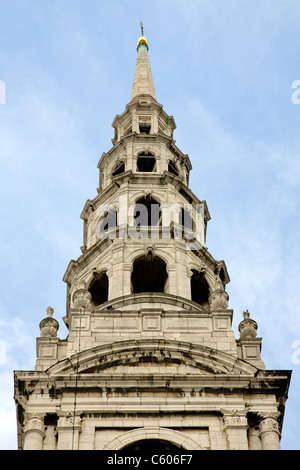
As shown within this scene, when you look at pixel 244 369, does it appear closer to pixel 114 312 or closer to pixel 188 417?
pixel 188 417

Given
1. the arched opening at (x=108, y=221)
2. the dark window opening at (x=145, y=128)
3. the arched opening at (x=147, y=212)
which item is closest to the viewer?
the arched opening at (x=147, y=212)

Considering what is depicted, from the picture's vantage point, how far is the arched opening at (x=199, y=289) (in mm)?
47406

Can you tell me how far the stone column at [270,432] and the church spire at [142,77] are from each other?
1075 inches

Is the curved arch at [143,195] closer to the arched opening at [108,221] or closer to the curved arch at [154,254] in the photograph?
the arched opening at [108,221]

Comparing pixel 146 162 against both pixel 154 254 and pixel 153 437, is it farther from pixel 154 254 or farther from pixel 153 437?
pixel 153 437

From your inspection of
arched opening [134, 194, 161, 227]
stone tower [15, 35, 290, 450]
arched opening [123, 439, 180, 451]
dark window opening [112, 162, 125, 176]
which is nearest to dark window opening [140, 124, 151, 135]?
dark window opening [112, 162, 125, 176]

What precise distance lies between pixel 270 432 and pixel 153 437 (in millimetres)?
3723

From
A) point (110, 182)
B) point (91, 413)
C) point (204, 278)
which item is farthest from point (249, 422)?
point (110, 182)

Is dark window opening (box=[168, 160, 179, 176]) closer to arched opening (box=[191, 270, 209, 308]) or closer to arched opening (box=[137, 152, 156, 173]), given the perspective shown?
arched opening (box=[137, 152, 156, 173])

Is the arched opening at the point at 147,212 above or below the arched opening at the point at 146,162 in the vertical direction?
below

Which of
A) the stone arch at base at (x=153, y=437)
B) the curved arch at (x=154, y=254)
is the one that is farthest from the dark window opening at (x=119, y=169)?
the stone arch at base at (x=153, y=437)

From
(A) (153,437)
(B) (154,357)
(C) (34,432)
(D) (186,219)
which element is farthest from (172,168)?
(C) (34,432)

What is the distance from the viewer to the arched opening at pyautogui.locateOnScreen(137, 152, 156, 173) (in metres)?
54.3

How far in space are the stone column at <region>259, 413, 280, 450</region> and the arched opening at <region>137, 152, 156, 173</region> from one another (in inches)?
758
